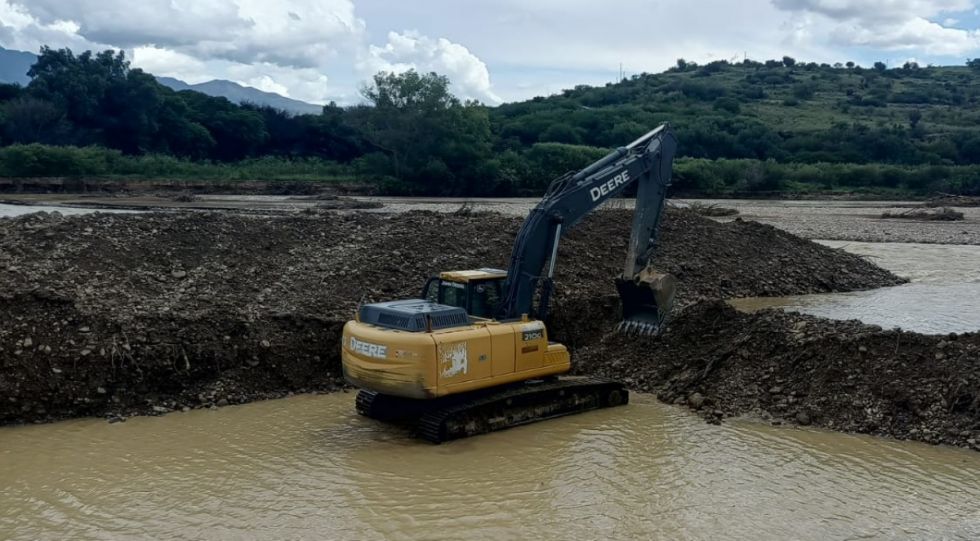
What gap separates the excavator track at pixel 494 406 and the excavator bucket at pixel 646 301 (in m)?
1.80

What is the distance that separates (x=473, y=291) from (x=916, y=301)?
13742 mm

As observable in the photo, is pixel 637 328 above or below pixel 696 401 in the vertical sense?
above

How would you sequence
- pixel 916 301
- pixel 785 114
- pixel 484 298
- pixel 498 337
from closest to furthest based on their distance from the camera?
pixel 498 337
pixel 484 298
pixel 916 301
pixel 785 114

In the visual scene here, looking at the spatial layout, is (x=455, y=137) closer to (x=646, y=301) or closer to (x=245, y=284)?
(x=245, y=284)

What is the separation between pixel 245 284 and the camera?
15.9 metres

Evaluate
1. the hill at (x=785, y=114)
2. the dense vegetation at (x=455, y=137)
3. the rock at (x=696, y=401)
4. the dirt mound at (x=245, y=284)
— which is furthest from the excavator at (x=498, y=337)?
the hill at (x=785, y=114)

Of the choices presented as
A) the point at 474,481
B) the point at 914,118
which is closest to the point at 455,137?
the point at 914,118

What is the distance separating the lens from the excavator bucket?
1357cm

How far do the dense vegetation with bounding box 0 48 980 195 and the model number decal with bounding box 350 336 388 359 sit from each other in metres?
51.1

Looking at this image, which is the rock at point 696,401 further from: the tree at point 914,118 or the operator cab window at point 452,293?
the tree at point 914,118

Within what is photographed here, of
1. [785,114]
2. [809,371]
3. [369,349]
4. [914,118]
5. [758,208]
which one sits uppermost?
[785,114]

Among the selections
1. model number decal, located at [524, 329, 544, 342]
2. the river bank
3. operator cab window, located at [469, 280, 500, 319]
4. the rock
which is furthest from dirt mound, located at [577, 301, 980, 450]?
the river bank

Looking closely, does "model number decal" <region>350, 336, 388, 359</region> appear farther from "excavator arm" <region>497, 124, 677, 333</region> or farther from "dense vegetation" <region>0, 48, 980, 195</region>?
"dense vegetation" <region>0, 48, 980, 195</region>

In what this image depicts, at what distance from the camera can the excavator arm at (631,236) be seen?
1190cm
